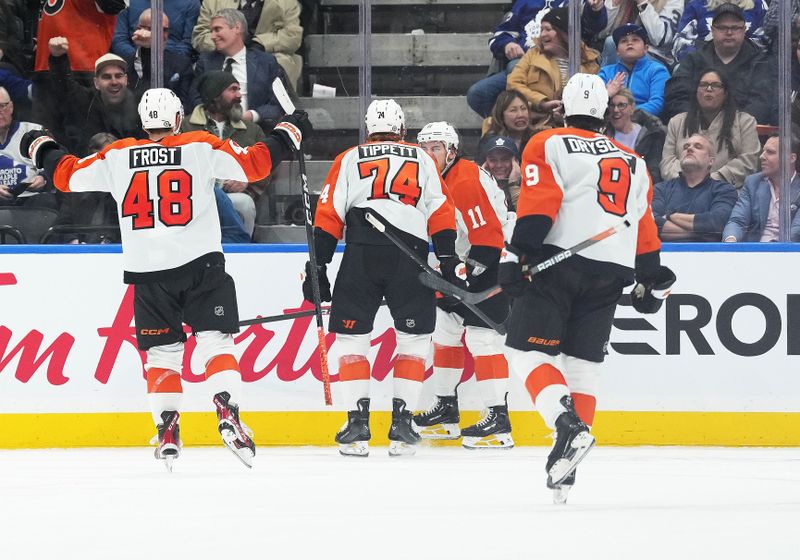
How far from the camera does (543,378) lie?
4113 mm

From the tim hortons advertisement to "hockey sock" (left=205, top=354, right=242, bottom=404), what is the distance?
3.03ft

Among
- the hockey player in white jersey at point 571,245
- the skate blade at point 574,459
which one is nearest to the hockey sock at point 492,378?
the hockey player in white jersey at point 571,245

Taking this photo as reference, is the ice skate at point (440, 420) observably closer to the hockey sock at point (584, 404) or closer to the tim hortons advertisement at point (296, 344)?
the tim hortons advertisement at point (296, 344)

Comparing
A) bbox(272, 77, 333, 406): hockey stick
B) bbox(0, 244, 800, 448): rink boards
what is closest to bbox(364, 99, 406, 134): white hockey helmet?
bbox(272, 77, 333, 406): hockey stick

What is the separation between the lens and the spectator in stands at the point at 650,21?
6.45 m

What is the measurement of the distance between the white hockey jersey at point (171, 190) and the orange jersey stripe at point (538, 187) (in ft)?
4.03

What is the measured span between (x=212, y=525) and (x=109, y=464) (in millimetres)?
1777

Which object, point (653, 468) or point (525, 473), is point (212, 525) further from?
point (653, 468)

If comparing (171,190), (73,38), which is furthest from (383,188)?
(73,38)

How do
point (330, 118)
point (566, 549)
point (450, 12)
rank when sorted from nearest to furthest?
point (566, 549), point (330, 118), point (450, 12)

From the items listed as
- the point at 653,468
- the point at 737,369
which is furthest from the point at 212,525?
the point at 737,369

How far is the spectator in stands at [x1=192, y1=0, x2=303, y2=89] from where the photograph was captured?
6652 mm

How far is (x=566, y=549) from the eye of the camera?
3.18 meters

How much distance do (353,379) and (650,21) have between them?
2416 mm
